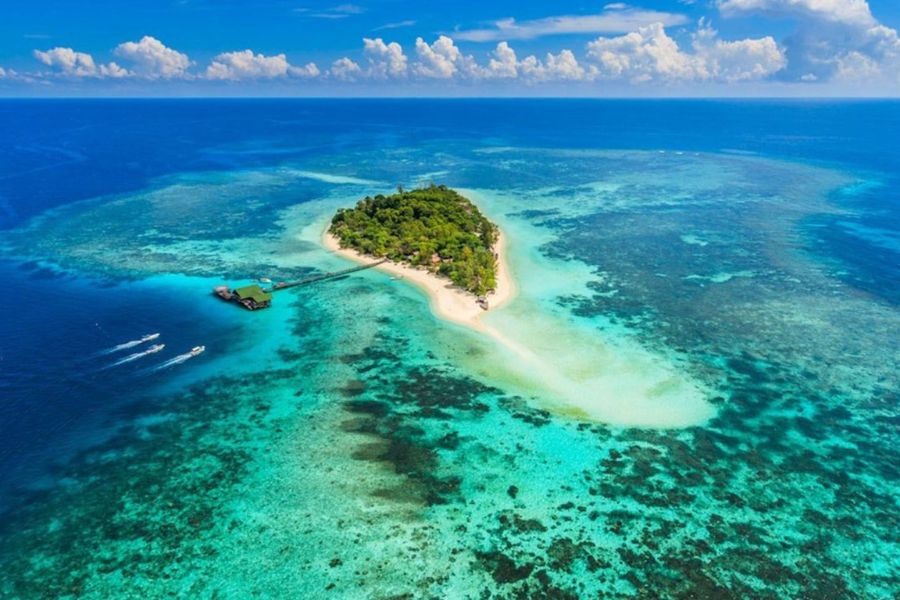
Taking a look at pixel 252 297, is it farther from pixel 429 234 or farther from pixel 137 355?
pixel 429 234

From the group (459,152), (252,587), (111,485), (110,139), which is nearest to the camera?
(252,587)

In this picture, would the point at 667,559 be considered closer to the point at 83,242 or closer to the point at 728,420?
the point at 728,420

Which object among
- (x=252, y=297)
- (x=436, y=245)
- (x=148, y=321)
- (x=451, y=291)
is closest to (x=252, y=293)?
(x=252, y=297)

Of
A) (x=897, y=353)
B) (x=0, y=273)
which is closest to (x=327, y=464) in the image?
(x=897, y=353)

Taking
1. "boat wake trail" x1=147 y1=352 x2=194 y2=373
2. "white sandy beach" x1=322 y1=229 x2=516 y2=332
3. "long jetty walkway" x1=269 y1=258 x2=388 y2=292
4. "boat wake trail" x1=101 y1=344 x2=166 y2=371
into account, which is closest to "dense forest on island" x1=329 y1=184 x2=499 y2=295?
"white sandy beach" x1=322 y1=229 x2=516 y2=332

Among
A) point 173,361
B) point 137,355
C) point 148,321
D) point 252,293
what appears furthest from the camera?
point 252,293

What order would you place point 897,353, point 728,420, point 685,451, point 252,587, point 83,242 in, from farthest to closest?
point 83,242, point 897,353, point 728,420, point 685,451, point 252,587

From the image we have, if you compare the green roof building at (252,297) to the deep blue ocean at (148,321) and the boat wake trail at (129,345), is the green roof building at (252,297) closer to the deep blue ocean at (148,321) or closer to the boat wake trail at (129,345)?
the deep blue ocean at (148,321)

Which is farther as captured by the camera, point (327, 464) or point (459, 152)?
point (459, 152)
